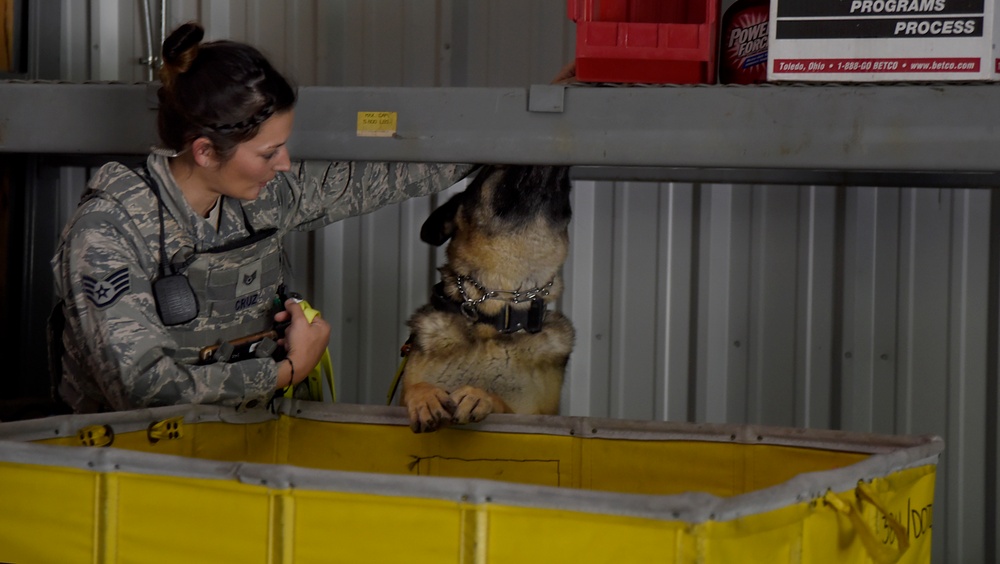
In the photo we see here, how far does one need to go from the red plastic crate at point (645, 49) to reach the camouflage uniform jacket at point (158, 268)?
1.60 ft

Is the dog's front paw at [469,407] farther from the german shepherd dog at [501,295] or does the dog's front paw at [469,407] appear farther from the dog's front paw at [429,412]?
the german shepherd dog at [501,295]

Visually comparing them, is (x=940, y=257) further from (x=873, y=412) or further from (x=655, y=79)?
(x=655, y=79)

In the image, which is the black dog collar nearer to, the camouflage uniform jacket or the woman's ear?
the camouflage uniform jacket

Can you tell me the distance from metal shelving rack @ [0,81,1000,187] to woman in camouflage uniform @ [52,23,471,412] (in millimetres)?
116

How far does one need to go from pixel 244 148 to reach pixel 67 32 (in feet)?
7.75

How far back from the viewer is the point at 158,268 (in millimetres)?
2182

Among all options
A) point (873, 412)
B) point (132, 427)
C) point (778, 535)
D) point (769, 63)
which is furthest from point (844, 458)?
point (873, 412)

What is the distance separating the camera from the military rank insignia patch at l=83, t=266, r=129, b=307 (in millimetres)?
2025

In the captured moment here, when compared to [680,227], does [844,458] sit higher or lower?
lower

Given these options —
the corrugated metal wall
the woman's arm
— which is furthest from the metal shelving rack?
the corrugated metal wall

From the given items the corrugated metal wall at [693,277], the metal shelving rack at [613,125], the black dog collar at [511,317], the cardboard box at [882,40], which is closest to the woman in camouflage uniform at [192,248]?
the metal shelving rack at [613,125]

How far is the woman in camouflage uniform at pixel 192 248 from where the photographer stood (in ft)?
6.72

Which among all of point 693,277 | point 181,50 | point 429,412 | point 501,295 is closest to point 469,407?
point 429,412

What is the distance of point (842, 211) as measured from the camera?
3.47m
